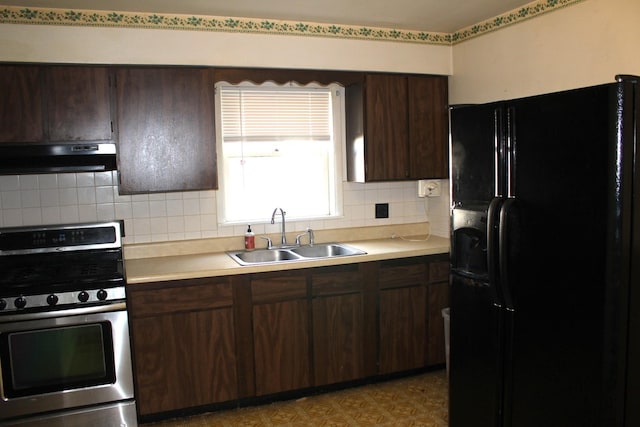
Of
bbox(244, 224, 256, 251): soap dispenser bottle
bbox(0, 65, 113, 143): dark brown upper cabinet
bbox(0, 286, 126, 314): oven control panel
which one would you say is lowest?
bbox(0, 286, 126, 314): oven control panel

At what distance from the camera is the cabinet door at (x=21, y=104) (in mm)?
3014

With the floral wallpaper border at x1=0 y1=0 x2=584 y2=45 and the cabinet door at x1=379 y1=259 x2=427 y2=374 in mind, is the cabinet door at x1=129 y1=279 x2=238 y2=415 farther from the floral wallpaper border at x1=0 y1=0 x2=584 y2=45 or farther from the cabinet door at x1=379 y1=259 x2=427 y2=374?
the floral wallpaper border at x1=0 y1=0 x2=584 y2=45

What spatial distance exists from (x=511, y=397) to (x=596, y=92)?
4.27 ft

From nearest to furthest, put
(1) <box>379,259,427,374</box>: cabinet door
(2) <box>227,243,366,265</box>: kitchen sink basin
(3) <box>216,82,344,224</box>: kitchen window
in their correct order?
1. (1) <box>379,259,427,374</box>: cabinet door
2. (2) <box>227,243,366,265</box>: kitchen sink basin
3. (3) <box>216,82,344,224</box>: kitchen window

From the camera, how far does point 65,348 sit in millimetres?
2938

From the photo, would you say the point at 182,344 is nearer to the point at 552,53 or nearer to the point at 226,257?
the point at 226,257

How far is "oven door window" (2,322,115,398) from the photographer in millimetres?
2865

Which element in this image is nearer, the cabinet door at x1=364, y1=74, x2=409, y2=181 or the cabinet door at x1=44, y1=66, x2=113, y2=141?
the cabinet door at x1=44, y1=66, x2=113, y2=141

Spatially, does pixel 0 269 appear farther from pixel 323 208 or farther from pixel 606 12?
pixel 606 12

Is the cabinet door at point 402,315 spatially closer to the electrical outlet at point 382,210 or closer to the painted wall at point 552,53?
the electrical outlet at point 382,210

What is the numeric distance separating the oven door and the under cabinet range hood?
0.81 meters

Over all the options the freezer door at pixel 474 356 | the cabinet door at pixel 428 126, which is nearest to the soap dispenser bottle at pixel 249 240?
the cabinet door at pixel 428 126

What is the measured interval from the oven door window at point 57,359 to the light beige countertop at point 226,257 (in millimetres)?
382

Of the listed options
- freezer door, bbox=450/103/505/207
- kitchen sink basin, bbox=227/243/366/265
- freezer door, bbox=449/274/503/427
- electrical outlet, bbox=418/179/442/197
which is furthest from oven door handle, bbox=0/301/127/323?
electrical outlet, bbox=418/179/442/197
